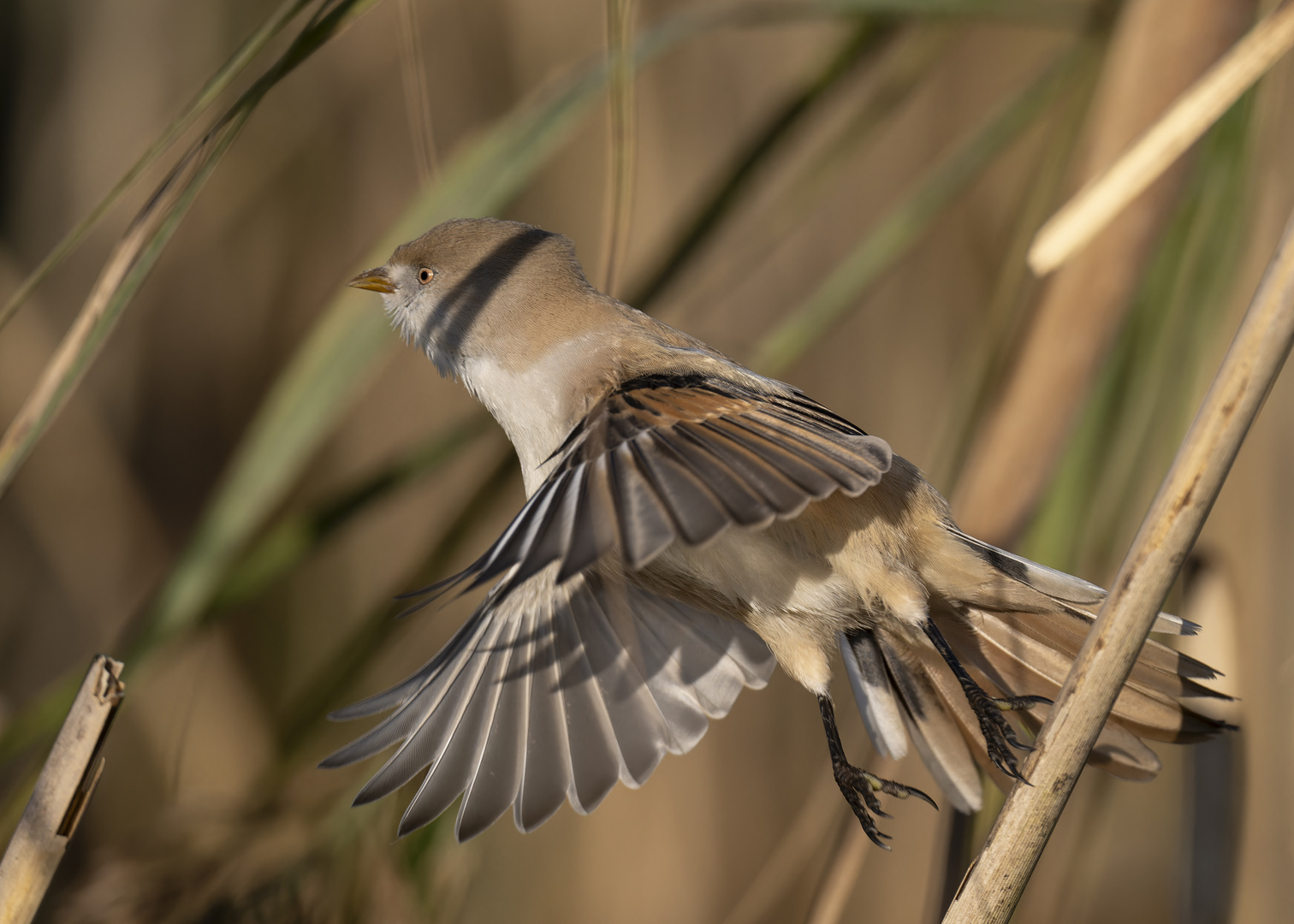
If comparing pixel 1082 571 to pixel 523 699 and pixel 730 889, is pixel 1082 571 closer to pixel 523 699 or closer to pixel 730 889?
pixel 523 699

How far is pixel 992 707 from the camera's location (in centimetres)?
116

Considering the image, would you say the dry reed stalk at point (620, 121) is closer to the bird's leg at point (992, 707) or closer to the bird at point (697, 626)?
the bird at point (697, 626)

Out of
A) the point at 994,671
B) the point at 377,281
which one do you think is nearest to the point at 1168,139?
the point at 994,671

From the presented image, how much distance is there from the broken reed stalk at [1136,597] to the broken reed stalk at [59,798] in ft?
2.17

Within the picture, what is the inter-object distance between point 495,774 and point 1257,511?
1084 millimetres

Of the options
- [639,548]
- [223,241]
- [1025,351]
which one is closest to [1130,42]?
[1025,351]

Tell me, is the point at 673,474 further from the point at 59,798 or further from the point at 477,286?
the point at 477,286

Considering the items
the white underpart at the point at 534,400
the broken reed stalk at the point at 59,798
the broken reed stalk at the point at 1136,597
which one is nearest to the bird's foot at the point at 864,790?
the broken reed stalk at the point at 1136,597

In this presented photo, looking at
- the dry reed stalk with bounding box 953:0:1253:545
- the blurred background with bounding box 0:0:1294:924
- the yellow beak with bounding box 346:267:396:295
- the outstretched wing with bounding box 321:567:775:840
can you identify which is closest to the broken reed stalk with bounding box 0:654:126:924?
the blurred background with bounding box 0:0:1294:924

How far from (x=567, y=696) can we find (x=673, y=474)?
0.51m

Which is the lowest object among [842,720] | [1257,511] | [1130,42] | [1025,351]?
[842,720]

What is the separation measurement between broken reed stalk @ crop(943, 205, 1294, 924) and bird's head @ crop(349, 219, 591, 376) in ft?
2.68

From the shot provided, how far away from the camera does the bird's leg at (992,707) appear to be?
3.68 ft

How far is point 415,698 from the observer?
1122mm
